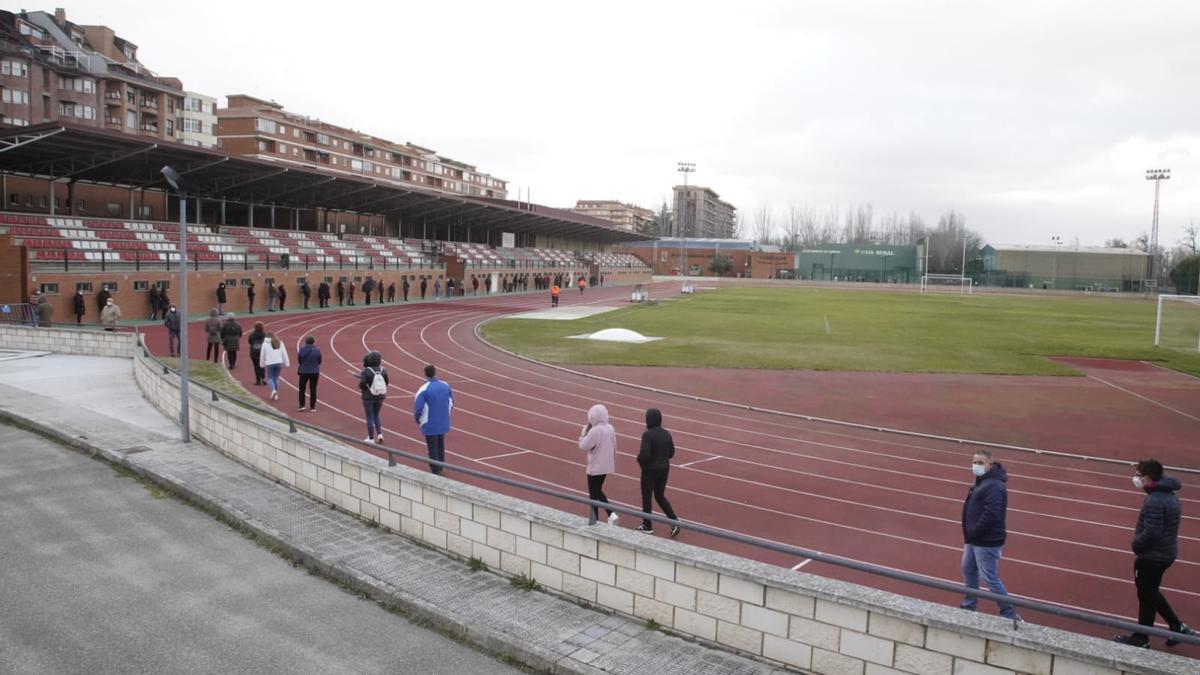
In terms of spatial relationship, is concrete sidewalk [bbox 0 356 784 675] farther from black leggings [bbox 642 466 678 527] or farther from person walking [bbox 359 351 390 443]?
black leggings [bbox 642 466 678 527]

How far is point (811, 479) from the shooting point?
39.5 feet

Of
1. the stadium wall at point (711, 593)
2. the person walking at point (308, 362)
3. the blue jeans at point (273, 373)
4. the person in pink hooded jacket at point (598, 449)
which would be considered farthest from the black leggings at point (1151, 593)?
the blue jeans at point (273, 373)

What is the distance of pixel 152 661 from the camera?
18.2 ft

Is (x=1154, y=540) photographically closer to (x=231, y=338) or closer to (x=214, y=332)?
(x=231, y=338)

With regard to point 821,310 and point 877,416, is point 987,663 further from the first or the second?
point 821,310

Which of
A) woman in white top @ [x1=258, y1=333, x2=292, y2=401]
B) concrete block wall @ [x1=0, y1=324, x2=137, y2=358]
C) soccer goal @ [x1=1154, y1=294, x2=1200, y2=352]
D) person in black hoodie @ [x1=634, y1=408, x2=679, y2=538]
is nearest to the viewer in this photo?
person in black hoodie @ [x1=634, y1=408, x2=679, y2=538]

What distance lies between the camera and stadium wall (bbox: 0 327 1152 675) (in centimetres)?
453

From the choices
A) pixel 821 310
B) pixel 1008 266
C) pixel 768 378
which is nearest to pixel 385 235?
pixel 821 310

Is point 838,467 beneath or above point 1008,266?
beneath

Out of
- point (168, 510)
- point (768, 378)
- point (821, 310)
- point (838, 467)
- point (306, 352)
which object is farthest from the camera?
point (821, 310)

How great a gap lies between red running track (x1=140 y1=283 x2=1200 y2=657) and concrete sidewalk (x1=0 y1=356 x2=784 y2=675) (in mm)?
3187

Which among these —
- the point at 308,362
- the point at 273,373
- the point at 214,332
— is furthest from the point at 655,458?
the point at 214,332

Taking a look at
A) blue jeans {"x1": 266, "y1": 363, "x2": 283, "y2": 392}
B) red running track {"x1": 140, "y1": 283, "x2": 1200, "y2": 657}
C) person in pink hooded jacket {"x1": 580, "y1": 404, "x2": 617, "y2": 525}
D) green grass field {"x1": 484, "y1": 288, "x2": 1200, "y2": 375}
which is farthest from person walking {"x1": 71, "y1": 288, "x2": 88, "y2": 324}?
person in pink hooded jacket {"x1": 580, "y1": 404, "x2": 617, "y2": 525}

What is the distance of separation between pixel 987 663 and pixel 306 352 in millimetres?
13194
